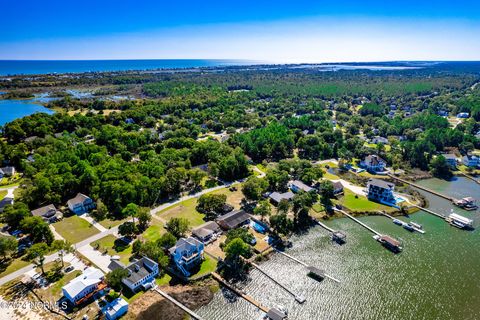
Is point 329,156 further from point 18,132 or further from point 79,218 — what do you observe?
point 18,132

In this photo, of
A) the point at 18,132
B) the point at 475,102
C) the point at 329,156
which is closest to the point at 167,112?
the point at 18,132

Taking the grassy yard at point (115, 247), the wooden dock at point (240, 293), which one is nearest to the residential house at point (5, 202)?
the grassy yard at point (115, 247)

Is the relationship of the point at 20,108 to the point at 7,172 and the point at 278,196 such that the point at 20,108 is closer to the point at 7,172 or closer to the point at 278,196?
the point at 7,172

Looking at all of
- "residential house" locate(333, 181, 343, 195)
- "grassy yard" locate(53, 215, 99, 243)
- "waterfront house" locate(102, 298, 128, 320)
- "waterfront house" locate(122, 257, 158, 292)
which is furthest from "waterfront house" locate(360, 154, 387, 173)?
"waterfront house" locate(102, 298, 128, 320)

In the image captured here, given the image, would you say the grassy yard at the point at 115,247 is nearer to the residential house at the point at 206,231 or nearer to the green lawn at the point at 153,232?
the green lawn at the point at 153,232

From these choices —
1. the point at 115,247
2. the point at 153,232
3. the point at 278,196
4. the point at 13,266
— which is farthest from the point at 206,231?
the point at 13,266
